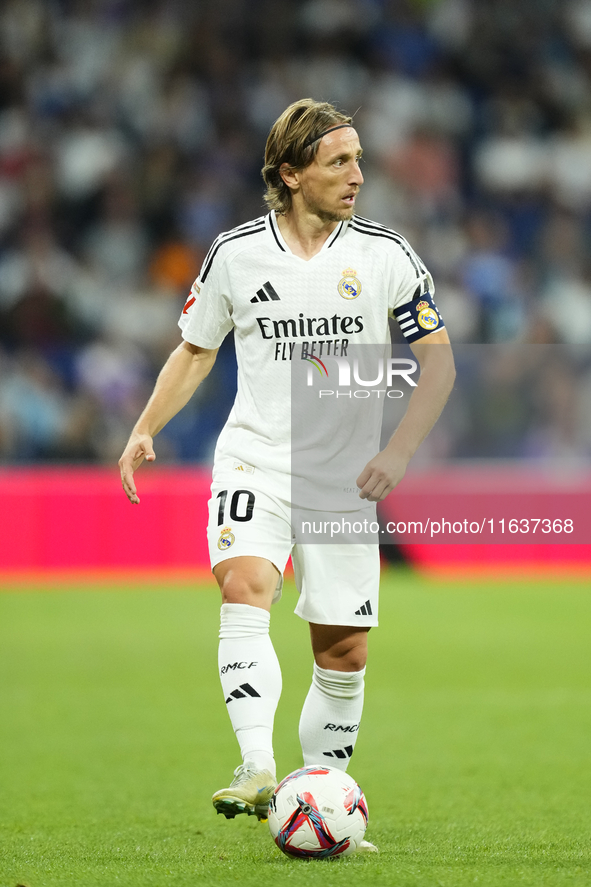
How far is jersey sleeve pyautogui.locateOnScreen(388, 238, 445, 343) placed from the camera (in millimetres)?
4117

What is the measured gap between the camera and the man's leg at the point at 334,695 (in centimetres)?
417

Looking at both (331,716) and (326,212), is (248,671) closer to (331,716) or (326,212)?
(331,716)

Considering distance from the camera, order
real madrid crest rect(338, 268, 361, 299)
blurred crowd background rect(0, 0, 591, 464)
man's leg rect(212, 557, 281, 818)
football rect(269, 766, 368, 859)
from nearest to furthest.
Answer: football rect(269, 766, 368, 859)
man's leg rect(212, 557, 281, 818)
real madrid crest rect(338, 268, 361, 299)
blurred crowd background rect(0, 0, 591, 464)

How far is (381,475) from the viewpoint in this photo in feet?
12.5

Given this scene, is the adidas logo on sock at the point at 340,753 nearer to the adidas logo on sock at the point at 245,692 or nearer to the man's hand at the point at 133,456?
the adidas logo on sock at the point at 245,692

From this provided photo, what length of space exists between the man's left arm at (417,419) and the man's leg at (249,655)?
44 centimetres

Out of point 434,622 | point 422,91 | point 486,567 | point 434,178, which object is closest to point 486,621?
point 434,622

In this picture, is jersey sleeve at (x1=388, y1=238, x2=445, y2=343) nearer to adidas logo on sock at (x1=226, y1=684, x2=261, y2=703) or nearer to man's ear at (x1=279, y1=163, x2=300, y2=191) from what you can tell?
man's ear at (x1=279, y1=163, x2=300, y2=191)

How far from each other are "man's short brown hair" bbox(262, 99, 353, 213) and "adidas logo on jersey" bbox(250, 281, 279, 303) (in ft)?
1.20

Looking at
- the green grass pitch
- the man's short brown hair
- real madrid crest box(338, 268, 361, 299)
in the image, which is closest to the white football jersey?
real madrid crest box(338, 268, 361, 299)

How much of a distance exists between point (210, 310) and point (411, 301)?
2.28 ft

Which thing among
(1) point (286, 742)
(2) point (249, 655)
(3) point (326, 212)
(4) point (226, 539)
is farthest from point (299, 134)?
(1) point (286, 742)

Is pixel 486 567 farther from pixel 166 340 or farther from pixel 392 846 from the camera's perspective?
pixel 392 846

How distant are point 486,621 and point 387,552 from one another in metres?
2.69
